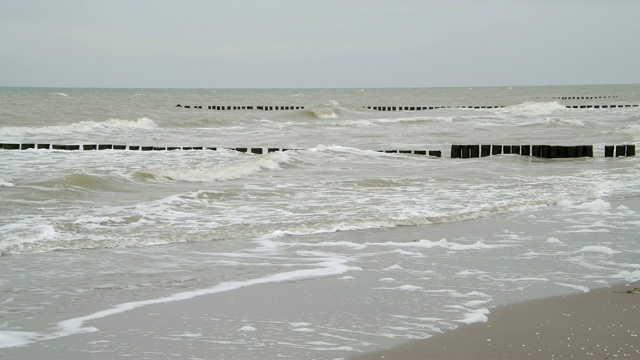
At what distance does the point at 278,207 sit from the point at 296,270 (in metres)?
3.92

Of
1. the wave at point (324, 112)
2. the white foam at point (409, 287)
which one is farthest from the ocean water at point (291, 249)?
the wave at point (324, 112)

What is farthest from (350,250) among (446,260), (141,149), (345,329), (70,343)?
(141,149)

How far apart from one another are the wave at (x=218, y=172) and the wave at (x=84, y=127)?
53.5 ft

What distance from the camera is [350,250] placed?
7984 mm

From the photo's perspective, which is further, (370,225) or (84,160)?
(84,160)

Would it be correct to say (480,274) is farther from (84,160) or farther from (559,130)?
(559,130)

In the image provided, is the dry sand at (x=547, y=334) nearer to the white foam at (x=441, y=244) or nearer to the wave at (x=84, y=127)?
the white foam at (x=441, y=244)

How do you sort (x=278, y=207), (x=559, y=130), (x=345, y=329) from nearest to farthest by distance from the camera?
(x=345, y=329)
(x=278, y=207)
(x=559, y=130)

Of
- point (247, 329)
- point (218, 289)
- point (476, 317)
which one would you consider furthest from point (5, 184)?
point (476, 317)

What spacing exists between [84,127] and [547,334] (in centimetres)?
3153

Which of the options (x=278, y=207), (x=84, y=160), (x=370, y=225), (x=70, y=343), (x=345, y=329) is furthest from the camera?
(x=84, y=160)

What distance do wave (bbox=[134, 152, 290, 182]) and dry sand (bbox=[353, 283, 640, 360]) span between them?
383 inches

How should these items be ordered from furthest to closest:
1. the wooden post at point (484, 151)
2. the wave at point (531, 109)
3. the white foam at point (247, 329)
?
the wave at point (531, 109) → the wooden post at point (484, 151) → the white foam at point (247, 329)

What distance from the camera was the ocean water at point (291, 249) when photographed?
17.4 feet
